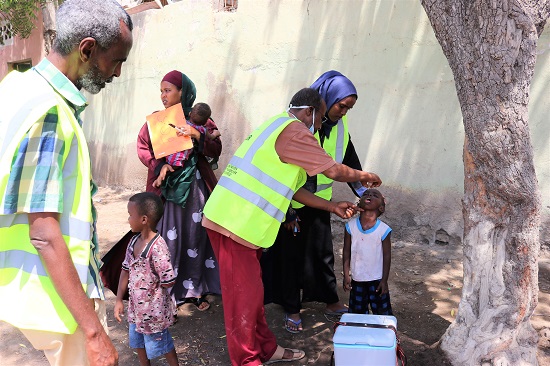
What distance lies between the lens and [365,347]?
9.25 ft

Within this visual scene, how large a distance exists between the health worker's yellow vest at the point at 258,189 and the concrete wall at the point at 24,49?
8149 millimetres

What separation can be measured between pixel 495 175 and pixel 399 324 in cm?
149

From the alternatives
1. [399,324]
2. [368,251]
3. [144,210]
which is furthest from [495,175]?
[144,210]

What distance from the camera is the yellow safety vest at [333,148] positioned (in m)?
3.81

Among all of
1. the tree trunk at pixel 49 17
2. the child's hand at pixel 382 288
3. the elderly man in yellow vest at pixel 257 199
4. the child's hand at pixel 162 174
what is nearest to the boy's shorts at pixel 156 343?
the elderly man in yellow vest at pixel 257 199

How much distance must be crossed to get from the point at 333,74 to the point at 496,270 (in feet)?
5.32

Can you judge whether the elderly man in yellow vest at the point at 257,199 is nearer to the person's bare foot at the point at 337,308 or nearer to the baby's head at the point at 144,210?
the baby's head at the point at 144,210

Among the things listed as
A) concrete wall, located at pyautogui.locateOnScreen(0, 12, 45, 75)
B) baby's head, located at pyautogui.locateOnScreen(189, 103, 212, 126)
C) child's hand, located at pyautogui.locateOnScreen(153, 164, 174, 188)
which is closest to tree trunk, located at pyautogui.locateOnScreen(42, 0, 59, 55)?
concrete wall, located at pyautogui.locateOnScreen(0, 12, 45, 75)

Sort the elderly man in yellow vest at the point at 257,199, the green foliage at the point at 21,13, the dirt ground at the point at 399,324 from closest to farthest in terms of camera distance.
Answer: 1. the elderly man in yellow vest at the point at 257,199
2. the dirt ground at the point at 399,324
3. the green foliage at the point at 21,13

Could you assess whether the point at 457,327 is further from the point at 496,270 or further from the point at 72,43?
the point at 72,43

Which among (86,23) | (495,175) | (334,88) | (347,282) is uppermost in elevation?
(334,88)

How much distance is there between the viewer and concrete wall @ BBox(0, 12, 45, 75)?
10.1 meters

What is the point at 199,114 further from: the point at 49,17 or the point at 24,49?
the point at 24,49

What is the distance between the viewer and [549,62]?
4523 millimetres
